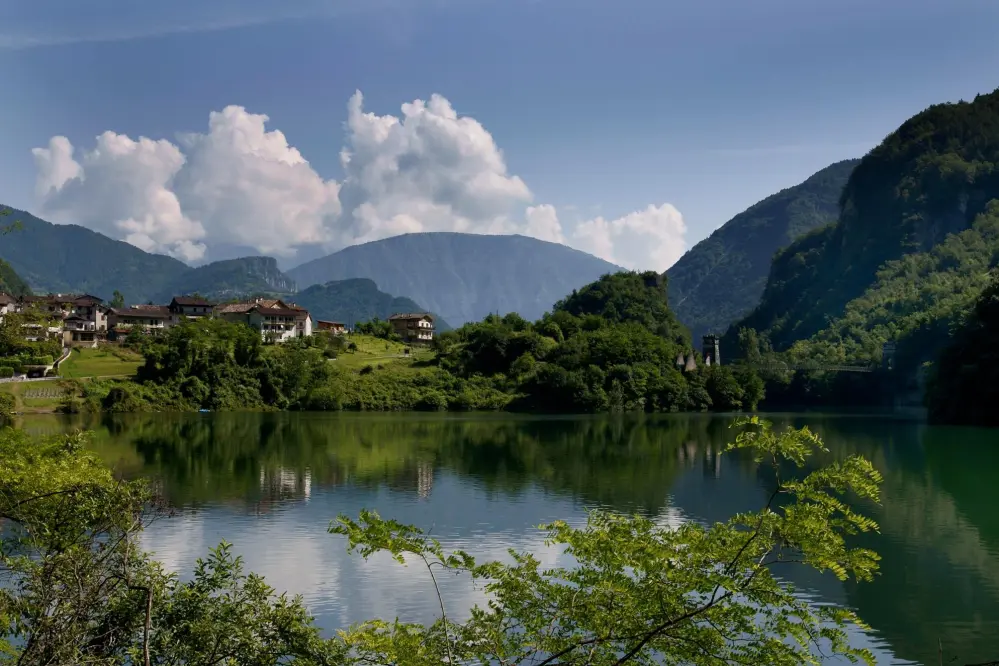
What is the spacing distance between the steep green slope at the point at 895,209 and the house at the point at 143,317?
112 meters

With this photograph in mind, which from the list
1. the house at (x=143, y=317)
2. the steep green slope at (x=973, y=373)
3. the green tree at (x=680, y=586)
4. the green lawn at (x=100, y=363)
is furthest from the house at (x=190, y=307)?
the green tree at (x=680, y=586)

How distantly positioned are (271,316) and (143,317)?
19.7 m

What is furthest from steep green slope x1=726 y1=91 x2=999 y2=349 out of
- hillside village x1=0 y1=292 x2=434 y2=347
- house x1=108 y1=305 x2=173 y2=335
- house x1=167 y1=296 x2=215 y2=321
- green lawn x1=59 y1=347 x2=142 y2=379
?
green lawn x1=59 y1=347 x2=142 y2=379

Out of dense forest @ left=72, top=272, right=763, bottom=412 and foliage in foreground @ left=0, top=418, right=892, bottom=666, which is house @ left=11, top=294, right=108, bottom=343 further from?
foliage in foreground @ left=0, top=418, right=892, bottom=666

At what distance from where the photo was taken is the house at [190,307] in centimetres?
12094

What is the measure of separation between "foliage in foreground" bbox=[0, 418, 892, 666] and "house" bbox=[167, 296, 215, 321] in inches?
4524

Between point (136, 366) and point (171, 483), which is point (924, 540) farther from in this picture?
point (136, 366)

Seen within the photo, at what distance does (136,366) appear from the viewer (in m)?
84.8

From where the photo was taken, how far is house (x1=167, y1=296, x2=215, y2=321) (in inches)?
4762

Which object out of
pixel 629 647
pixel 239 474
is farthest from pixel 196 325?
pixel 629 647

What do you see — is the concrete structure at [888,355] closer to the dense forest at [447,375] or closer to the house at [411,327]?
the dense forest at [447,375]

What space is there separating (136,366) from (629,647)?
84977 mm

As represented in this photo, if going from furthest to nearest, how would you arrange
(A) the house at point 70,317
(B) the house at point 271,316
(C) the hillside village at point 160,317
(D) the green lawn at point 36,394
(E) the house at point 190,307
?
(E) the house at point 190,307 < (B) the house at point 271,316 < (C) the hillside village at point 160,317 < (A) the house at point 70,317 < (D) the green lawn at point 36,394

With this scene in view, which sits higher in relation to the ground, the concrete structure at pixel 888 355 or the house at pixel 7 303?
the house at pixel 7 303
